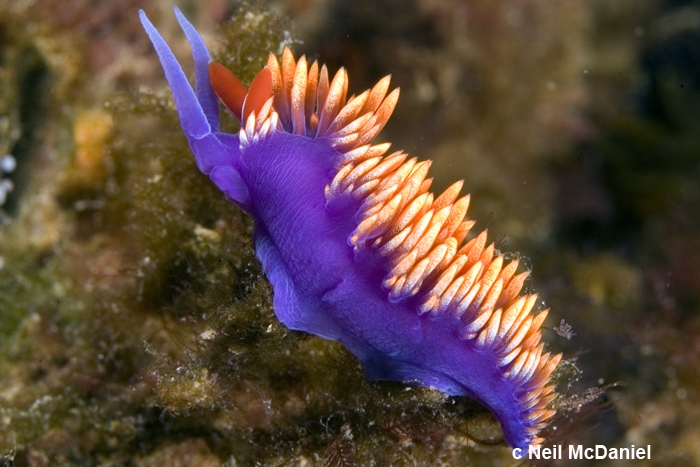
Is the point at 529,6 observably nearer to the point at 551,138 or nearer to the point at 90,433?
the point at 551,138

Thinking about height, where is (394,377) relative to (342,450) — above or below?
above

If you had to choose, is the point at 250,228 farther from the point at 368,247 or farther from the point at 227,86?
the point at 368,247

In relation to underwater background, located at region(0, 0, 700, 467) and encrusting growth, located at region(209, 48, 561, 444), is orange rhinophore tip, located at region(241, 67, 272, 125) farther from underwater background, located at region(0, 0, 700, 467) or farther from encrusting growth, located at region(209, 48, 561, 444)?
underwater background, located at region(0, 0, 700, 467)

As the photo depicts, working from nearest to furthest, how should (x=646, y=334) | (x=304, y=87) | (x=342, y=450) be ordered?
(x=304, y=87) → (x=342, y=450) → (x=646, y=334)

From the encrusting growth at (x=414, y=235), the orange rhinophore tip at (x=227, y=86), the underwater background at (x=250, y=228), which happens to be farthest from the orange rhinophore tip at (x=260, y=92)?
the underwater background at (x=250, y=228)

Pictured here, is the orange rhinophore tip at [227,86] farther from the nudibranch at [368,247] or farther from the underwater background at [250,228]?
the underwater background at [250,228]

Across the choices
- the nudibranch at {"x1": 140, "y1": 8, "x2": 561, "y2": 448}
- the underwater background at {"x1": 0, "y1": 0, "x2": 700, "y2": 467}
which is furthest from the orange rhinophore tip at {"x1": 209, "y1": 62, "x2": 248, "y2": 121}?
the underwater background at {"x1": 0, "y1": 0, "x2": 700, "y2": 467}

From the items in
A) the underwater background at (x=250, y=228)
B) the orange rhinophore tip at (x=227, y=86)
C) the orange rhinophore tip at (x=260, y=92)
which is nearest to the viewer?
the orange rhinophore tip at (x=260, y=92)

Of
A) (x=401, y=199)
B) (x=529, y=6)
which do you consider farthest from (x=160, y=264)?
(x=529, y=6)

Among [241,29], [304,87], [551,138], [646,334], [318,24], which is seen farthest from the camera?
[551,138]
